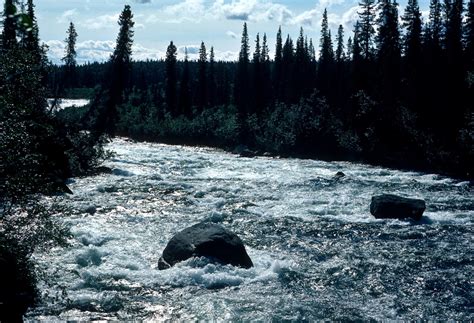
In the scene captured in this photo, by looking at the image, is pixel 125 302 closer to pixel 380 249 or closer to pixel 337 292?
pixel 337 292

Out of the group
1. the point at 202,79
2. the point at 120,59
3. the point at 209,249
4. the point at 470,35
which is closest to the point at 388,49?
the point at 470,35

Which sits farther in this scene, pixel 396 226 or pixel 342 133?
pixel 342 133

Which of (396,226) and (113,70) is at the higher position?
(113,70)

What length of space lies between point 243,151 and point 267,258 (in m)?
34.4

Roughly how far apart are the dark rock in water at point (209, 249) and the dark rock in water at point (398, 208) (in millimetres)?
8586

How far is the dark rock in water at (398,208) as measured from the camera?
19656 mm

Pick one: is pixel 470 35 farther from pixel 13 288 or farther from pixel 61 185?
pixel 13 288

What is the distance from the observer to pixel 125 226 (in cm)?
1767

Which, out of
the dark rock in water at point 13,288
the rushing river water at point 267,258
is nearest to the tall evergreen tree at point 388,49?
the rushing river water at point 267,258

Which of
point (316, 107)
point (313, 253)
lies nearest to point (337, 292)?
point (313, 253)

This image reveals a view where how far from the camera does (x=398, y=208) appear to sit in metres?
19.9

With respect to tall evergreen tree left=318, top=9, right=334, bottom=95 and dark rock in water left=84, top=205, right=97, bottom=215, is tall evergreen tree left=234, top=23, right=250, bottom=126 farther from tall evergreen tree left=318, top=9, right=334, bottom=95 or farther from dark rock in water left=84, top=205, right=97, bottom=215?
dark rock in water left=84, top=205, right=97, bottom=215

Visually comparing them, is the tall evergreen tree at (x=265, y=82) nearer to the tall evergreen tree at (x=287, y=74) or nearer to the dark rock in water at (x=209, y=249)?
the tall evergreen tree at (x=287, y=74)

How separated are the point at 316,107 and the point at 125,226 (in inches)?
1450
